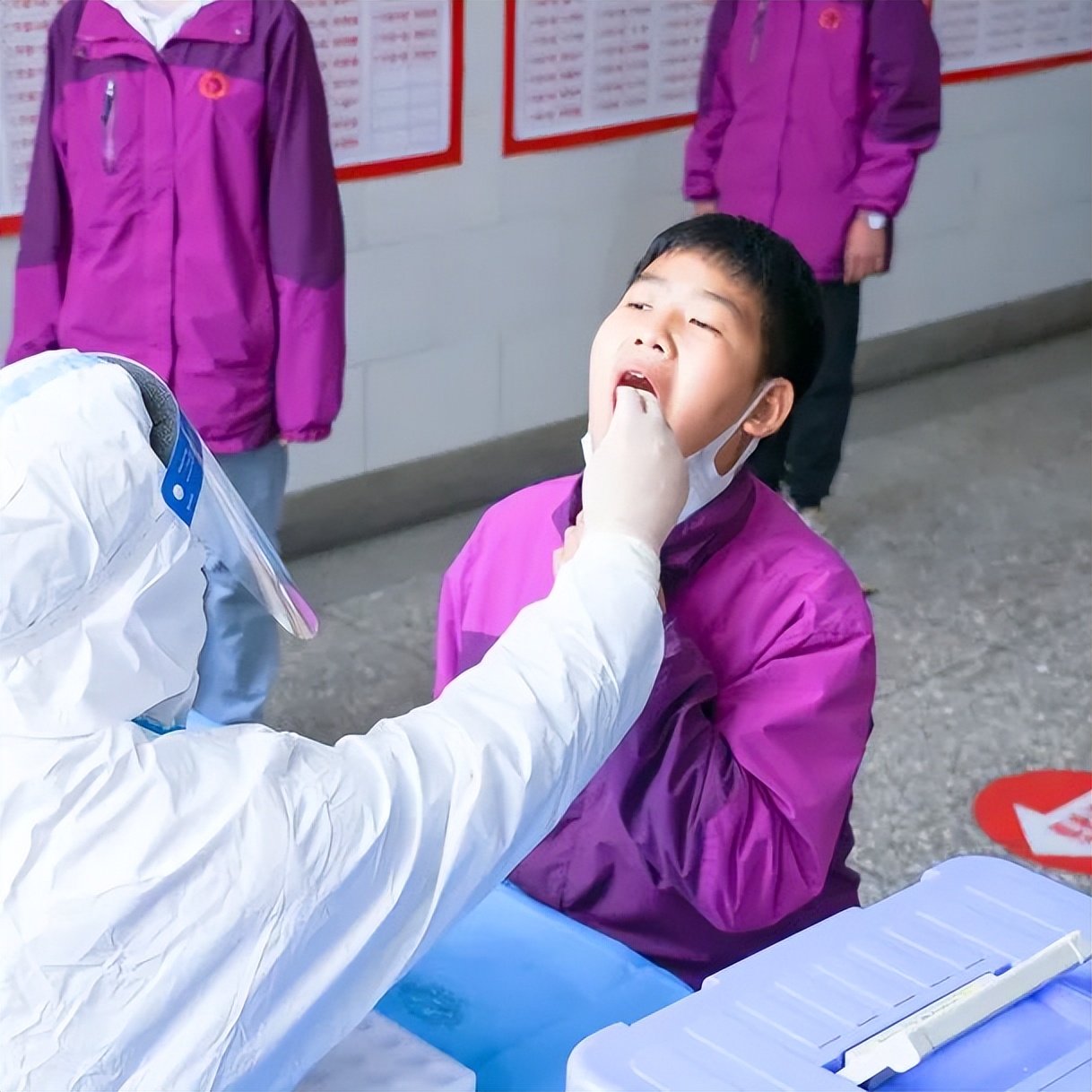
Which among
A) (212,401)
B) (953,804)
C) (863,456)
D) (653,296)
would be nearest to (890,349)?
(863,456)

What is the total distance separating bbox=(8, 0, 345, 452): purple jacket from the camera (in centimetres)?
234

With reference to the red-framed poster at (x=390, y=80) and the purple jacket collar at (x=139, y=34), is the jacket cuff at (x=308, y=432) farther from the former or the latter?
the red-framed poster at (x=390, y=80)

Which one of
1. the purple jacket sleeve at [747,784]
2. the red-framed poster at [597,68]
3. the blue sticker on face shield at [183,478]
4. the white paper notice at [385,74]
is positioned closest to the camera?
the blue sticker on face shield at [183,478]

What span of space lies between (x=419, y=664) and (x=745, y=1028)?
2214 millimetres

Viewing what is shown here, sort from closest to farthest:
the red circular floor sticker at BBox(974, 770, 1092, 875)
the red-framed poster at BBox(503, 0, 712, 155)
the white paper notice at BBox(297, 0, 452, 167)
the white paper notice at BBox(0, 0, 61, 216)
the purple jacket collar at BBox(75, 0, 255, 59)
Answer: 1. the purple jacket collar at BBox(75, 0, 255, 59)
2. the red circular floor sticker at BBox(974, 770, 1092, 875)
3. the white paper notice at BBox(0, 0, 61, 216)
4. the white paper notice at BBox(297, 0, 452, 167)
5. the red-framed poster at BBox(503, 0, 712, 155)

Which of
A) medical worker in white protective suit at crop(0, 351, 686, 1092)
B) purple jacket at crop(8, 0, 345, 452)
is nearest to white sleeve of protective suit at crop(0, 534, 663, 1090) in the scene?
medical worker in white protective suit at crop(0, 351, 686, 1092)

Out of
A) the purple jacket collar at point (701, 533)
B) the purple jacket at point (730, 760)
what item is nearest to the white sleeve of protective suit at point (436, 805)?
the purple jacket at point (730, 760)

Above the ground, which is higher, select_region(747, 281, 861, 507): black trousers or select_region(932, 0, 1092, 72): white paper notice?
select_region(932, 0, 1092, 72): white paper notice

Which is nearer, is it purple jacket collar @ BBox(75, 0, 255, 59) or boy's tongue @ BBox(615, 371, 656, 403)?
boy's tongue @ BBox(615, 371, 656, 403)

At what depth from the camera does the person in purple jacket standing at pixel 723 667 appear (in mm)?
1284

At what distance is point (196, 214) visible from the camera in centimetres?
237

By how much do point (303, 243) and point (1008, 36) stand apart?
305cm

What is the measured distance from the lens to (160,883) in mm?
883

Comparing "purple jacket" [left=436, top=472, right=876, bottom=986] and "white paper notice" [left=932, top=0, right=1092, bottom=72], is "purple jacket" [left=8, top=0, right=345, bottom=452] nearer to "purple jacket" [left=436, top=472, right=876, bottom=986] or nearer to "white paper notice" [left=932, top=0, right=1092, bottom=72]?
"purple jacket" [left=436, top=472, right=876, bottom=986]
